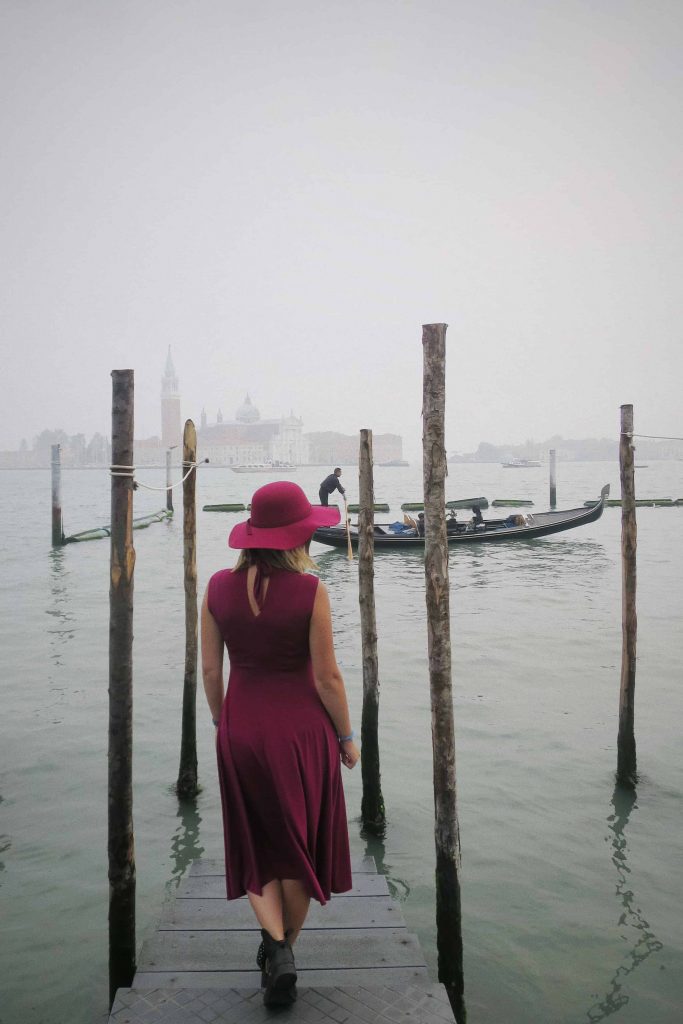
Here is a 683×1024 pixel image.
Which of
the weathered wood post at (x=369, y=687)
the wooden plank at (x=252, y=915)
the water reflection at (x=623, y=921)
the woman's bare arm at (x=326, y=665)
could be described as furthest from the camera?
the weathered wood post at (x=369, y=687)

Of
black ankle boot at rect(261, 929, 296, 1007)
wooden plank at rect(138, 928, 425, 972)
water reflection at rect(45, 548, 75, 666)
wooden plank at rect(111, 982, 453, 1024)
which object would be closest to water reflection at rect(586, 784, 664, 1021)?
wooden plank at rect(138, 928, 425, 972)

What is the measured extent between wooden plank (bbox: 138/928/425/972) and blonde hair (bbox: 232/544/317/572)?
1.38m

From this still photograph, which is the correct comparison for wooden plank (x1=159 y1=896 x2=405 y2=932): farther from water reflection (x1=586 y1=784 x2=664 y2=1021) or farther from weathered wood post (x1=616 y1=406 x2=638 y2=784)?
weathered wood post (x1=616 y1=406 x2=638 y2=784)

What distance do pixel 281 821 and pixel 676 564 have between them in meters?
16.3

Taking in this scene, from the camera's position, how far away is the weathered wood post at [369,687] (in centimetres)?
493

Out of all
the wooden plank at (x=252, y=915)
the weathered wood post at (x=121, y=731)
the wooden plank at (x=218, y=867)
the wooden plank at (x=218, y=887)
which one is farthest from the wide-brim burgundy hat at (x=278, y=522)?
the wooden plank at (x=218, y=867)

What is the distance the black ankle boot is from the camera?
233cm

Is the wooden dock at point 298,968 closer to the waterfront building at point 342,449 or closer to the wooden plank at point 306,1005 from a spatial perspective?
the wooden plank at point 306,1005

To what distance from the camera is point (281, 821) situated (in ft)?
7.62

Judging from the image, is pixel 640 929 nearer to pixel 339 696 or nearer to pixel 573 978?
pixel 573 978

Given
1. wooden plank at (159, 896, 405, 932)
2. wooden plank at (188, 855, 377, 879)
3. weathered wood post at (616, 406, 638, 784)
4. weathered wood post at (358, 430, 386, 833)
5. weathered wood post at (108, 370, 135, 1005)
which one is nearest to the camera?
wooden plank at (159, 896, 405, 932)

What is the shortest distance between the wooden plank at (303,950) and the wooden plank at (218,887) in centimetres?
29

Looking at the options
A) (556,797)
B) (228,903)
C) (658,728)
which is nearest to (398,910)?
(228,903)

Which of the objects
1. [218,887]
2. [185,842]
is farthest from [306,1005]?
[185,842]
